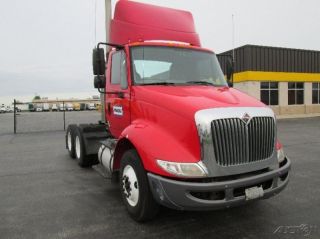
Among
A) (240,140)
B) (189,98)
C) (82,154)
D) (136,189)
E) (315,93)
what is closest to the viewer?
(240,140)

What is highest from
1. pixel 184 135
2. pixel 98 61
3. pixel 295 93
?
pixel 295 93

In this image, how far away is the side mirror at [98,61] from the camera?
5375 millimetres

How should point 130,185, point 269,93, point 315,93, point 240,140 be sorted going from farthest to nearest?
point 315,93 < point 269,93 < point 130,185 < point 240,140

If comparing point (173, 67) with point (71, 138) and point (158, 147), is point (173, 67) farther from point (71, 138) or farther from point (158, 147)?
point (71, 138)

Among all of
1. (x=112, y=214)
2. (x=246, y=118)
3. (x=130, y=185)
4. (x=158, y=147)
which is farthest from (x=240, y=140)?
(x=112, y=214)

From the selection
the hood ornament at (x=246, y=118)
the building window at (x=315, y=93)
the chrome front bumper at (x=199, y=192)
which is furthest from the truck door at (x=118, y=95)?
the building window at (x=315, y=93)

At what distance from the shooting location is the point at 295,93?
28.2 m

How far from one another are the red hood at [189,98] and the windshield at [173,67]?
0.87 feet

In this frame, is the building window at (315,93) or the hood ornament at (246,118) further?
the building window at (315,93)

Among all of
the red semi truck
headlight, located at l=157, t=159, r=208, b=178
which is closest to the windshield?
the red semi truck

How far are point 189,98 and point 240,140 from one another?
0.88 m

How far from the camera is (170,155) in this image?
13.2ft

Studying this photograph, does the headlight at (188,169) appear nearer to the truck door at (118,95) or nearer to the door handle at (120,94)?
the truck door at (118,95)

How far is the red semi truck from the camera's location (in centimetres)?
392
